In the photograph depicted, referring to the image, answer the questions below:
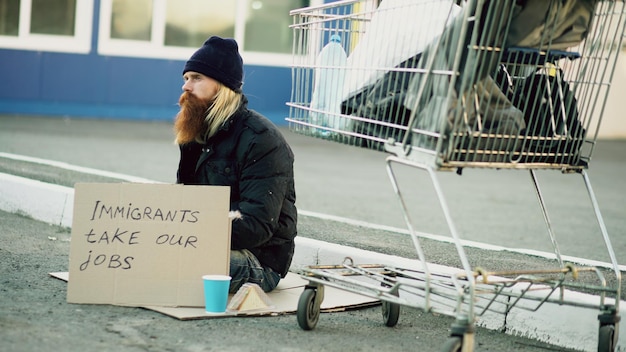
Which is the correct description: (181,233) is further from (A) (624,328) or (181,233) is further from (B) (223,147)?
(A) (624,328)

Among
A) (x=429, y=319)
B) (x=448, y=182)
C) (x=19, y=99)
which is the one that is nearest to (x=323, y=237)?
(x=429, y=319)

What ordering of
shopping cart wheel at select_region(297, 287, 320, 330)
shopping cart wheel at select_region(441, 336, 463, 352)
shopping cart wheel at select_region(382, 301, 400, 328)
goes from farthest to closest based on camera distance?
1. shopping cart wheel at select_region(382, 301, 400, 328)
2. shopping cart wheel at select_region(297, 287, 320, 330)
3. shopping cart wheel at select_region(441, 336, 463, 352)

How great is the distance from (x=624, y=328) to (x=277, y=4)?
49.1 ft

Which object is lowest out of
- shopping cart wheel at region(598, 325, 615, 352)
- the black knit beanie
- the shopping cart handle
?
shopping cart wheel at region(598, 325, 615, 352)

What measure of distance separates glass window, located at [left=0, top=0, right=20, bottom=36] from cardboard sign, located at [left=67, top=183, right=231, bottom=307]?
43.5ft

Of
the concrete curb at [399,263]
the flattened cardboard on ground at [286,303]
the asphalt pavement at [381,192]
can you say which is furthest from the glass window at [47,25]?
the flattened cardboard on ground at [286,303]

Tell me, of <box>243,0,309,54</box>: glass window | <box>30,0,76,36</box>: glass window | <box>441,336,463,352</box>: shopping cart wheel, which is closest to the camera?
<box>441,336,463,352</box>: shopping cart wheel

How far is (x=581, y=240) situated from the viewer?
28.0 ft

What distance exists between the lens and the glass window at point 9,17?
685 inches

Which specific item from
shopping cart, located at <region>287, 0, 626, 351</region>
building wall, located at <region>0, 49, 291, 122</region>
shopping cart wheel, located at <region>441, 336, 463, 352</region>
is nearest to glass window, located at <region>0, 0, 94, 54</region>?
building wall, located at <region>0, 49, 291, 122</region>

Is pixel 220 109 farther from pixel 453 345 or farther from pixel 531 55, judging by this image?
pixel 453 345

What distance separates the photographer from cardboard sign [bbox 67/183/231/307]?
4992 millimetres

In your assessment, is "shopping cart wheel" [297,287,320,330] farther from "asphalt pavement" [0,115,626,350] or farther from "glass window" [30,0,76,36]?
"glass window" [30,0,76,36]

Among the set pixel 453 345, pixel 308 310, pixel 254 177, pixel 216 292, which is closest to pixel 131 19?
pixel 254 177
